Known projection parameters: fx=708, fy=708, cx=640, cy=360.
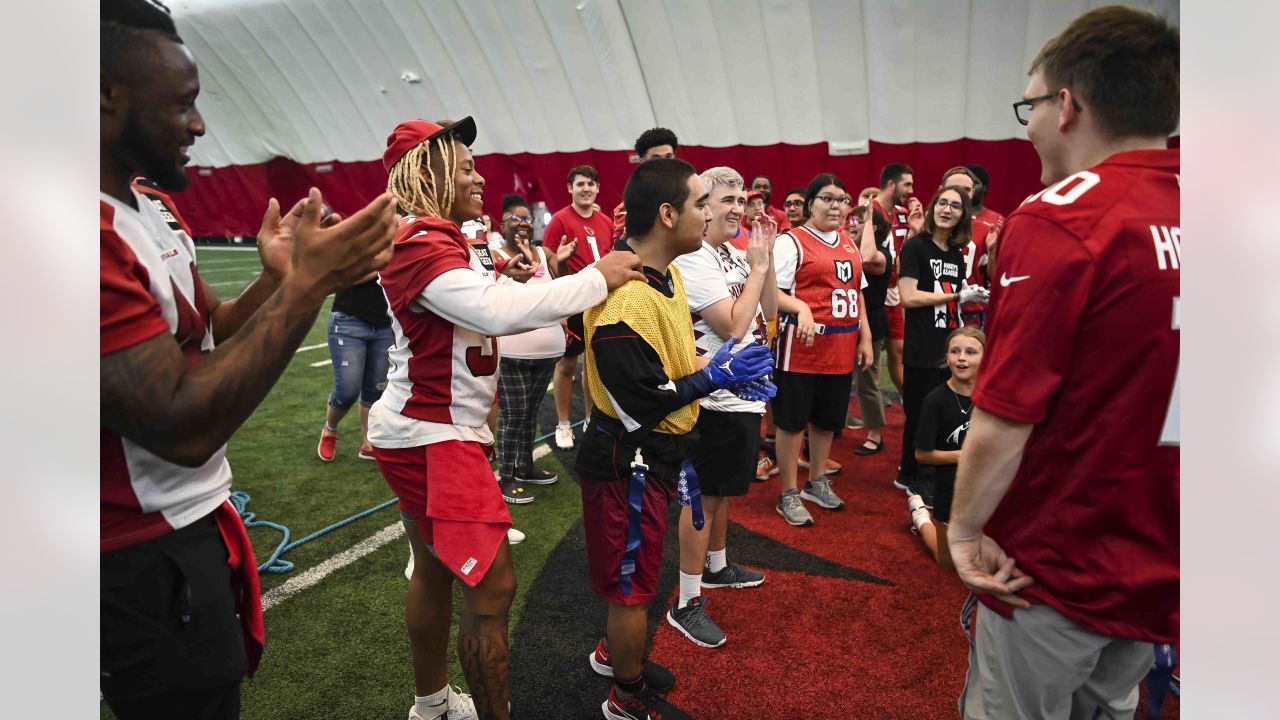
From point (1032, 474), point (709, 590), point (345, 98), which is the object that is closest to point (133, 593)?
point (1032, 474)

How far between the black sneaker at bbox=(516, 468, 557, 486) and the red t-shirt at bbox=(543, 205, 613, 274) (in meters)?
1.84

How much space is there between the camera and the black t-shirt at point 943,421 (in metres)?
3.86

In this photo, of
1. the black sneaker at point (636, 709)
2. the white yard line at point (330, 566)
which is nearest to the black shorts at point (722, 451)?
the black sneaker at point (636, 709)

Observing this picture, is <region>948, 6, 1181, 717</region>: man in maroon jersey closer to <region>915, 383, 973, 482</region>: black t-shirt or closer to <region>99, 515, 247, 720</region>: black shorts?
<region>99, 515, 247, 720</region>: black shorts

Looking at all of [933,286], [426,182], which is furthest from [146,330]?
[933,286]

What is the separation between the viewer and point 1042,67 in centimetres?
152

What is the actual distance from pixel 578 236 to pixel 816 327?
2.49m

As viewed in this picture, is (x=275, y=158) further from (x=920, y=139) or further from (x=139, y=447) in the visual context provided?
(x=139, y=447)

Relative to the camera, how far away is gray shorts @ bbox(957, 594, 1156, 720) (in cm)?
151

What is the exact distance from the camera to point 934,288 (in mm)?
4754

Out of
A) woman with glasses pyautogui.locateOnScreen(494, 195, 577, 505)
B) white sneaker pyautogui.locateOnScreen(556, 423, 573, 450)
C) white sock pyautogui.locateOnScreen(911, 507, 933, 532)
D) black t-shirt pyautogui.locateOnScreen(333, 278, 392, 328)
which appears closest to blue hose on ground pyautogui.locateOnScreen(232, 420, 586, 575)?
A: woman with glasses pyautogui.locateOnScreen(494, 195, 577, 505)

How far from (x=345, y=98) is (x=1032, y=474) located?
16.9 metres

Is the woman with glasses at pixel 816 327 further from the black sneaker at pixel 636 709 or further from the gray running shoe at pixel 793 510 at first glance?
A: the black sneaker at pixel 636 709

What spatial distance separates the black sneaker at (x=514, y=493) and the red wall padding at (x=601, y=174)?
522cm
